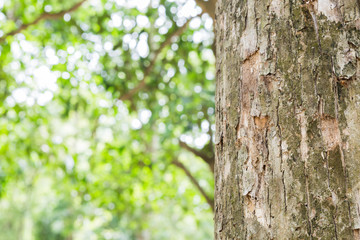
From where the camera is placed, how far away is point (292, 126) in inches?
31.2

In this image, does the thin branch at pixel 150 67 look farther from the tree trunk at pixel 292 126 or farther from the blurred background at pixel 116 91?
the tree trunk at pixel 292 126

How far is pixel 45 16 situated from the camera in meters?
3.34

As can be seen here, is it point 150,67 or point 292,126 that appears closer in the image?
point 292,126

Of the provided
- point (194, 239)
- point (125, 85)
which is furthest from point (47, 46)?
point (194, 239)

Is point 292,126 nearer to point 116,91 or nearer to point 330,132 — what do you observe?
point 330,132

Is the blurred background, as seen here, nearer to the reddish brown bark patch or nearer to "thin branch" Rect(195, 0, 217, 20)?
"thin branch" Rect(195, 0, 217, 20)

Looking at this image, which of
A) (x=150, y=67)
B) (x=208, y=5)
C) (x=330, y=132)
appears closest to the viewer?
(x=330, y=132)

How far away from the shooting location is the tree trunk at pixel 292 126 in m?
0.74

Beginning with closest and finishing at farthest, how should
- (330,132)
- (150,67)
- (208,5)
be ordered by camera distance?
(330,132) < (208,5) < (150,67)

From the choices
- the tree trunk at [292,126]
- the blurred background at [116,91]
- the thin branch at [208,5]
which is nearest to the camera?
the tree trunk at [292,126]

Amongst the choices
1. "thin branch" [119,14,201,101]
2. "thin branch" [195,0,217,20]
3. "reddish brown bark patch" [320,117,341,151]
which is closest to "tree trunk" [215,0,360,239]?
"reddish brown bark patch" [320,117,341,151]

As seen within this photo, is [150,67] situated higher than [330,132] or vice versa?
[150,67]

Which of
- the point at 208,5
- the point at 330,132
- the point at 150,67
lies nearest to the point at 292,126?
the point at 330,132

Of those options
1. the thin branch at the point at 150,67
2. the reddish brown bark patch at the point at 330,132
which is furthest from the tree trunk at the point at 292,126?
the thin branch at the point at 150,67
